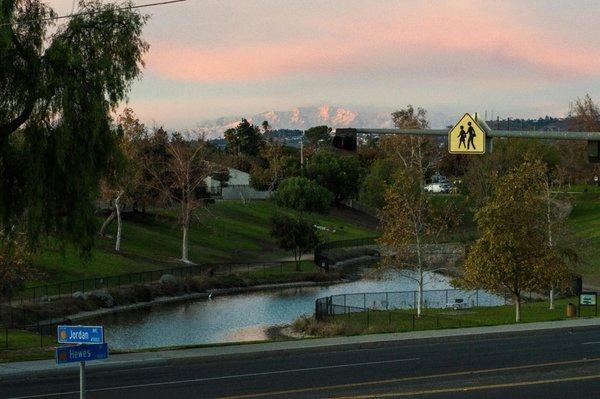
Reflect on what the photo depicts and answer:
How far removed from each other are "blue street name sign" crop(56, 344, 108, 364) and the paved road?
6.69 meters

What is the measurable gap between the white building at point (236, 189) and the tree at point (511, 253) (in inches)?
3233

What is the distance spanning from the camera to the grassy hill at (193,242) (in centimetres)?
7475

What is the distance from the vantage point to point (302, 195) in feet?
374

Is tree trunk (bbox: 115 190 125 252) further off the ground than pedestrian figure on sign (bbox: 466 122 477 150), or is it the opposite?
pedestrian figure on sign (bbox: 466 122 477 150)

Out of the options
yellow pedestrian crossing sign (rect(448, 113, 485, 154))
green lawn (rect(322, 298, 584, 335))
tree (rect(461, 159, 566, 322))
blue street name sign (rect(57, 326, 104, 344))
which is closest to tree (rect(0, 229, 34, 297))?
green lawn (rect(322, 298, 584, 335))

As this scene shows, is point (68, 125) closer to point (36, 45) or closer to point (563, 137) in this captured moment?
point (36, 45)

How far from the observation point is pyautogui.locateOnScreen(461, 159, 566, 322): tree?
52.4 m

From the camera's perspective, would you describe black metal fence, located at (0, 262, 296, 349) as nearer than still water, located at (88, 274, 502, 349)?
Yes

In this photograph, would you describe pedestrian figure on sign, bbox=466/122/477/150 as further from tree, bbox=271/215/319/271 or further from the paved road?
tree, bbox=271/215/319/271

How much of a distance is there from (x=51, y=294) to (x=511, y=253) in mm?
30373

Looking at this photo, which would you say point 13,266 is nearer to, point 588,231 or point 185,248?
point 185,248

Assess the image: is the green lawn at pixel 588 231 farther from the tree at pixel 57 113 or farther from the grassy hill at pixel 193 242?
the tree at pixel 57 113

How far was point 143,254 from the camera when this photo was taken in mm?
86875

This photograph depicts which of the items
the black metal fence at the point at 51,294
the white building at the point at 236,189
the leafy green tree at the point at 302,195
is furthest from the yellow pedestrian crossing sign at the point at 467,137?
the white building at the point at 236,189
